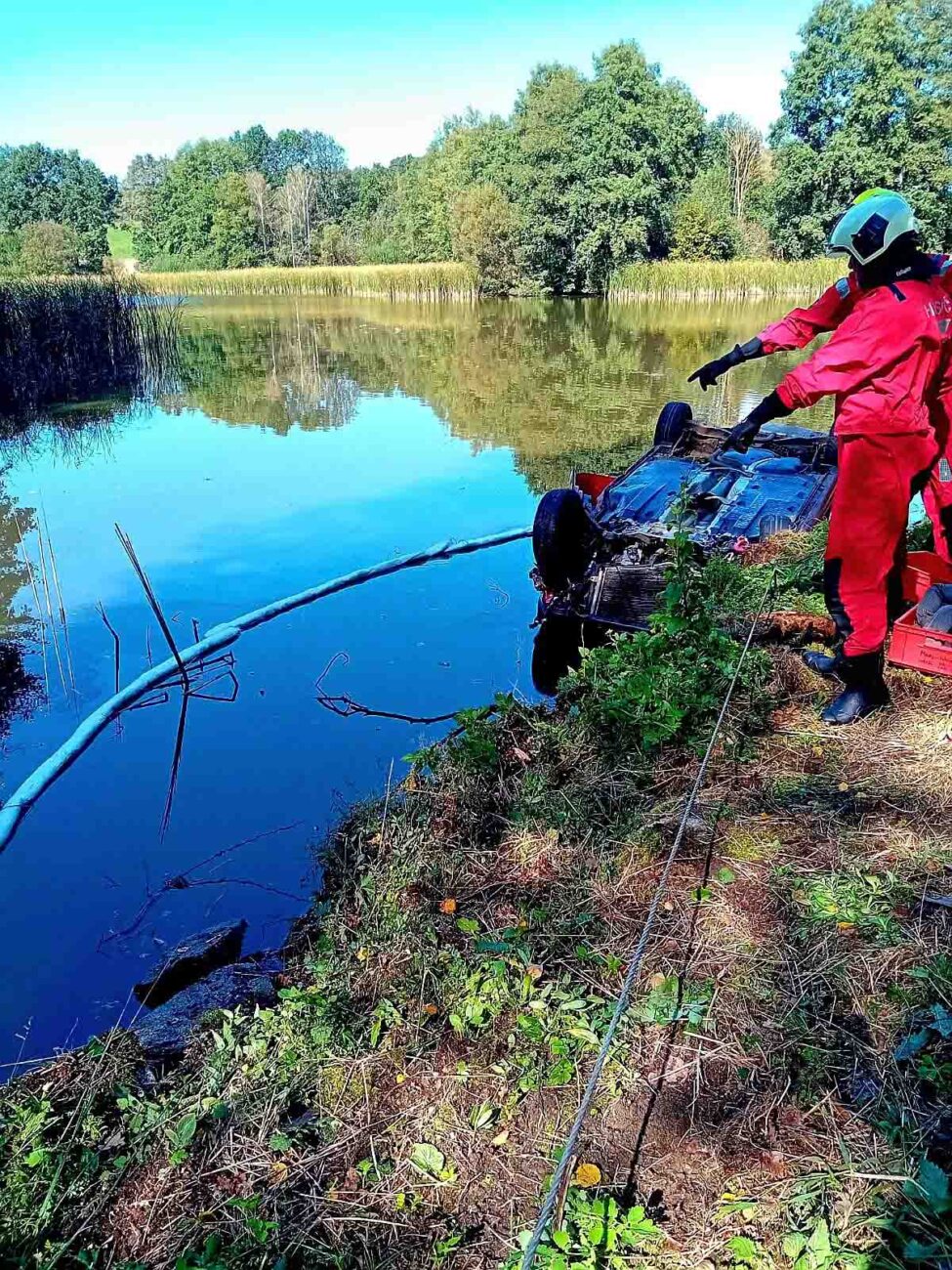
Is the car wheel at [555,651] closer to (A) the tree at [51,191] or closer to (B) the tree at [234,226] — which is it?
(B) the tree at [234,226]

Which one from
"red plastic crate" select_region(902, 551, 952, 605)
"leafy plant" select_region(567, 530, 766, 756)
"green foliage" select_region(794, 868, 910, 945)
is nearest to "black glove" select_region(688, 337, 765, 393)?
"leafy plant" select_region(567, 530, 766, 756)

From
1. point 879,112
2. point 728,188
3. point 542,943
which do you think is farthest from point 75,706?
point 728,188

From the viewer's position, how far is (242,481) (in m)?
11.6

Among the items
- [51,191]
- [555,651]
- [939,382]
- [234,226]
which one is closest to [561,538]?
[555,651]

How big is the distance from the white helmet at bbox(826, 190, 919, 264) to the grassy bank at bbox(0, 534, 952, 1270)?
1.95 metres

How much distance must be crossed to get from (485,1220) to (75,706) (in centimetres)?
508

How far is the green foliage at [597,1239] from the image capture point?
185 cm

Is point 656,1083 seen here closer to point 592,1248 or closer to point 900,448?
point 592,1248

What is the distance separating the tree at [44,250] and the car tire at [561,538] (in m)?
46.1

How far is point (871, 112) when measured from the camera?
37.3m

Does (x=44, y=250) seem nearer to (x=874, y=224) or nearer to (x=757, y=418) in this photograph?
(x=757, y=418)

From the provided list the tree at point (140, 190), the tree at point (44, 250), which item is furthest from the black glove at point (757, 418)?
the tree at point (140, 190)

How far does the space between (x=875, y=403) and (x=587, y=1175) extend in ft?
9.37

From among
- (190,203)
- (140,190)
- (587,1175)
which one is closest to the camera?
(587,1175)
